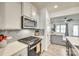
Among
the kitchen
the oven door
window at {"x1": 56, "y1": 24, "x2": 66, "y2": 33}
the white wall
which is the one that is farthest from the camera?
window at {"x1": 56, "y1": 24, "x2": 66, "y2": 33}

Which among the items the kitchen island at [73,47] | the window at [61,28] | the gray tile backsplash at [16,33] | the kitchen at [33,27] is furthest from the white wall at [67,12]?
the gray tile backsplash at [16,33]

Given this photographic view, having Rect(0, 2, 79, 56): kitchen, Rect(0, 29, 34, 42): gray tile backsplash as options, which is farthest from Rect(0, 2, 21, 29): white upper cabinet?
Rect(0, 29, 34, 42): gray tile backsplash

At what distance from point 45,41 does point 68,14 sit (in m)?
1.34

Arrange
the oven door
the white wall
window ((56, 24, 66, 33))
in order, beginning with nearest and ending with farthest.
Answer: the oven door
the white wall
window ((56, 24, 66, 33))

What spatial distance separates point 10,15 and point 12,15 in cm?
5

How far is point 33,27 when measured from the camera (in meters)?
2.02

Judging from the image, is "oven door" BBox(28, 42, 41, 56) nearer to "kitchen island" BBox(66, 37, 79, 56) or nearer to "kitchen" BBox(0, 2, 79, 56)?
"kitchen" BBox(0, 2, 79, 56)

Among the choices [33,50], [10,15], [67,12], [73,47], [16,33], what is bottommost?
[33,50]

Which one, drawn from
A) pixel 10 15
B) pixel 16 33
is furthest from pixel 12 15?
pixel 16 33

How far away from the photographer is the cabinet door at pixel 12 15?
3.71 feet

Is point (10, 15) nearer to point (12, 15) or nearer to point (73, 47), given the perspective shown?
point (12, 15)

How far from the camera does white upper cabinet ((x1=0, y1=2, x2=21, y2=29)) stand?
3.51 feet

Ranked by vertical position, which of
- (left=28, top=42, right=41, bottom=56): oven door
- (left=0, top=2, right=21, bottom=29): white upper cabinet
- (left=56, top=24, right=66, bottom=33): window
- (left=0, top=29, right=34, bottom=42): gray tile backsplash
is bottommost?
(left=28, top=42, right=41, bottom=56): oven door

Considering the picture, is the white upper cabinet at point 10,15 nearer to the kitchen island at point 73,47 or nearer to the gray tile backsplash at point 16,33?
the gray tile backsplash at point 16,33
